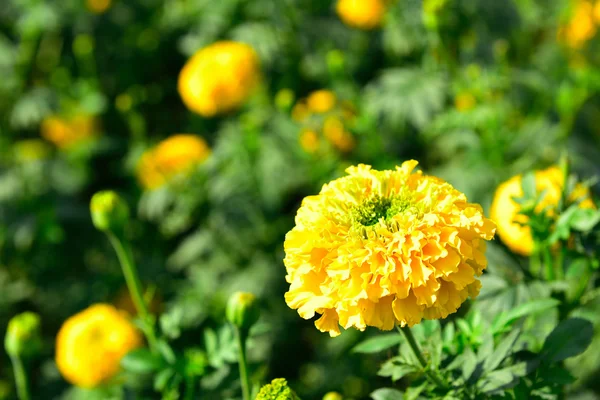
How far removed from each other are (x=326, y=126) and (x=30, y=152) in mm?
1284

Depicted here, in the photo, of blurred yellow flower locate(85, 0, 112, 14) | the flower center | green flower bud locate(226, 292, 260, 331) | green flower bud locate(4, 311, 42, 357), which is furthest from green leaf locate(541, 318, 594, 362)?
blurred yellow flower locate(85, 0, 112, 14)

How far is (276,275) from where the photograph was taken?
2113mm

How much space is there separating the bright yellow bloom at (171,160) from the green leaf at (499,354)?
4.58 feet

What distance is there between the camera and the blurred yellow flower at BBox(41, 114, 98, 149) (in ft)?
8.92

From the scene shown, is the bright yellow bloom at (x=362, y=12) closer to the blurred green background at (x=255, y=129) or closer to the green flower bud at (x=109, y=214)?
the blurred green background at (x=255, y=129)

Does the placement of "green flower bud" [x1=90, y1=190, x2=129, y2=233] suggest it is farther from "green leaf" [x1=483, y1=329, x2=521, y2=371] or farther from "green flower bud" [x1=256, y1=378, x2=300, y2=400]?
"green leaf" [x1=483, y1=329, x2=521, y2=371]

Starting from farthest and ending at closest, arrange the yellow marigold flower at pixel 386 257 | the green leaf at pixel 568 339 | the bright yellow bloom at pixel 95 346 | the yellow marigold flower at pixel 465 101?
1. the yellow marigold flower at pixel 465 101
2. the bright yellow bloom at pixel 95 346
3. the green leaf at pixel 568 339
4. the yellow marigold flower at pixel 386 257

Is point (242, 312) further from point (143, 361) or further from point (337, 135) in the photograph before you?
point (337, 135)

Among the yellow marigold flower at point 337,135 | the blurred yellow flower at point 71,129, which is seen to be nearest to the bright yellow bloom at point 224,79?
the yellow marigold flower at point 337,135

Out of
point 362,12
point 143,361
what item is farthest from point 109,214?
point 362,12

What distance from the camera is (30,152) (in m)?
2.66

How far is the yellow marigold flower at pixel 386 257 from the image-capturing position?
32.5 inches

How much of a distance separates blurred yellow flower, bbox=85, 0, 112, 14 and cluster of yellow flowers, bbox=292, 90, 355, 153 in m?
1.22

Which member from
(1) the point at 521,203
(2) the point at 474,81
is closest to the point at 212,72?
(2) the point at 474,81
